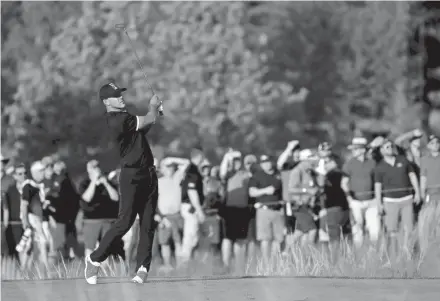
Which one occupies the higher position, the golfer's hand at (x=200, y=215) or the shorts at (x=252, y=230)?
the golfer's hand at (x=200, y=215)

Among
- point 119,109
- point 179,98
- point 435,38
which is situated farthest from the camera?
point 435,38

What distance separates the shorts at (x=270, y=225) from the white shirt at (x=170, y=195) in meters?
1.23

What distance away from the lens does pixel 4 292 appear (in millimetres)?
14133

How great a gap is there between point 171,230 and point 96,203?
4.84ft

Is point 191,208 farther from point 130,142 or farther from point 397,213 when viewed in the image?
point 130,142

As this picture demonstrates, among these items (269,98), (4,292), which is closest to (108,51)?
(269,98)

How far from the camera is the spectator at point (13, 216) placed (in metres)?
21.4

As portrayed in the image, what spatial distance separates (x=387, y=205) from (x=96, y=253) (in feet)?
22.5

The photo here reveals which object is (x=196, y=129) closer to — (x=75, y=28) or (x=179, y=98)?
(x=179, y=98)

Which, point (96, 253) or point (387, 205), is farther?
point (387, 205)

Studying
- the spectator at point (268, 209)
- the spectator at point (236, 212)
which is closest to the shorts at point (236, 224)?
the spectator at point (236, 212)

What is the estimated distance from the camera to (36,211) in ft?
68.8

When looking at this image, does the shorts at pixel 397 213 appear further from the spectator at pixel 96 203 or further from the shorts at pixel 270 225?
the spectator at pixel 96 203

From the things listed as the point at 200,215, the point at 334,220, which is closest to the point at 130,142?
the point at 334,220
